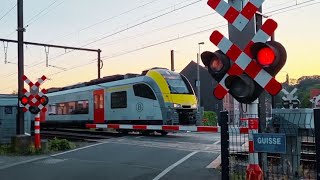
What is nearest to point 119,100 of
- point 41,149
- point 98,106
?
point 98,106

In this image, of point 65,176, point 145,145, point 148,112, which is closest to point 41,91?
point 145,145

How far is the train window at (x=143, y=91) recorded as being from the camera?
22.8 meters

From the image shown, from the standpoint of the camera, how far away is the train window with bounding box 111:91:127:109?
2448 centimetres

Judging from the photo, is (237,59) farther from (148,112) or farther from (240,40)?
→ (148,112)

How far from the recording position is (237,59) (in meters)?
5.75

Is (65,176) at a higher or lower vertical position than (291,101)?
lower

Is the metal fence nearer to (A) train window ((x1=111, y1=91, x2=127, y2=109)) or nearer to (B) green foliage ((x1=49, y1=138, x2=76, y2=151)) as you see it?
(B) green foliage ((x1=49, y1=138, x2=76, y2=151))

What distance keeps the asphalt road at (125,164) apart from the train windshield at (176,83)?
7.62 metres

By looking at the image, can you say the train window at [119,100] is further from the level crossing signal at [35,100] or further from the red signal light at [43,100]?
the red signal light at [43,100]

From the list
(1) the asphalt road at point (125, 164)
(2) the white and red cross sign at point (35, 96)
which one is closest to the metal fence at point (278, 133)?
(1) the asphalt road at point (125, 164)

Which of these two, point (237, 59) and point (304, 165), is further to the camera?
point (304, 165)

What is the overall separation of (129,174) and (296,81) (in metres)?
97.6

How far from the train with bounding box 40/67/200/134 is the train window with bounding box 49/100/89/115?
0.07m

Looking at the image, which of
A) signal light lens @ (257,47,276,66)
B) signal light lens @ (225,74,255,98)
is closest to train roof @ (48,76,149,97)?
A: signal light lens @ (225,74,255,98)
